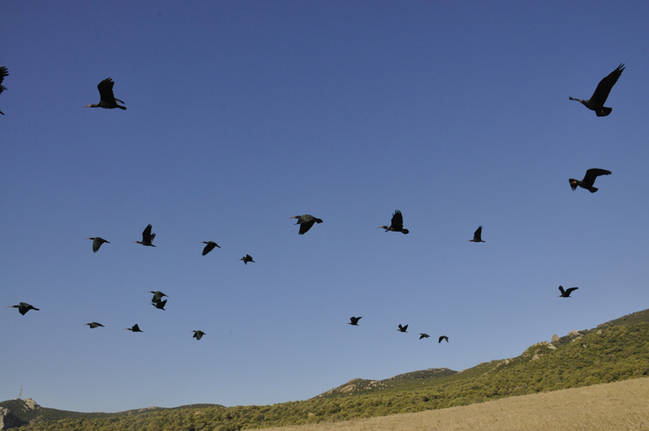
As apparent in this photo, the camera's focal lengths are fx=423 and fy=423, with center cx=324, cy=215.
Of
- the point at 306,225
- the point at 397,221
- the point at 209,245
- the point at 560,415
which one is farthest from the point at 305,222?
the point at 560,415

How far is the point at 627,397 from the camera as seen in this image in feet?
132

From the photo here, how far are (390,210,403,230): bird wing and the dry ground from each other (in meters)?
22.4

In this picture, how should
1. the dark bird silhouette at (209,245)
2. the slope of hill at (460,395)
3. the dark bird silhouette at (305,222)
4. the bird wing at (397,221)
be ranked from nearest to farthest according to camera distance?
the dark bird silhouette at (305,222) < the bird wing at (397,221) < the dark bird silhouette at (209,245) < the slope of hill at (460,395)

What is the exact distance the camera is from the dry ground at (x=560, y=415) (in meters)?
31.1

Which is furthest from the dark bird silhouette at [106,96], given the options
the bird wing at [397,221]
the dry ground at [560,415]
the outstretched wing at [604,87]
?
the dry ground at [560,415]

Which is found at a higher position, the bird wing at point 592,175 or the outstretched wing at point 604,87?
the outstretched wing at point 604,87

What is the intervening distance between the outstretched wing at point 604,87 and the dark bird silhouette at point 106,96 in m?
14.5

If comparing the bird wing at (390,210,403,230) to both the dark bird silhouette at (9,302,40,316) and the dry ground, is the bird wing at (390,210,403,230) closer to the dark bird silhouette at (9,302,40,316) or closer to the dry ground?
the dark bird silhouette at (9,302,40,316)

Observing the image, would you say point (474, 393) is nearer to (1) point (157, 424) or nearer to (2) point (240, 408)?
(2) point (240, 408)

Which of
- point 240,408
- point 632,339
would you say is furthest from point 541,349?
point 240,408

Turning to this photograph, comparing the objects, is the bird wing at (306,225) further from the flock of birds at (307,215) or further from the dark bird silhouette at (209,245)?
the dark bird silhouette at (209,245)

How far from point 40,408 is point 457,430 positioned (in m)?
152

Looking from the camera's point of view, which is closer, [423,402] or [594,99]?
[594,99]

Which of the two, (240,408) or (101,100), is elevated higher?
(101,100)
